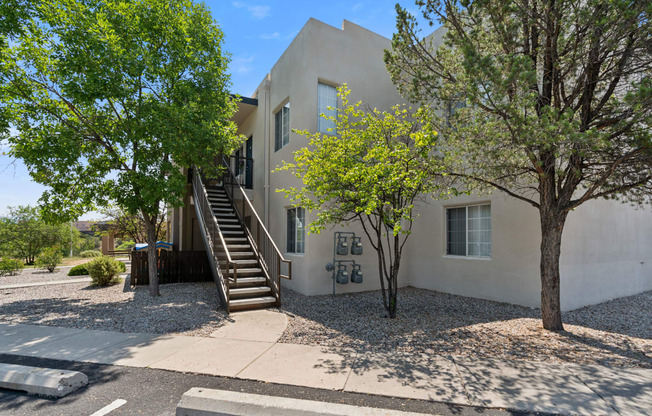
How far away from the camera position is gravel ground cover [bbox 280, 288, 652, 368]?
4.93 m

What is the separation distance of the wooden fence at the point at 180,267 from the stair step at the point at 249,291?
478cm

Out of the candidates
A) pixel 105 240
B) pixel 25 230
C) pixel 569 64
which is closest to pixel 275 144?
pixel 569 64

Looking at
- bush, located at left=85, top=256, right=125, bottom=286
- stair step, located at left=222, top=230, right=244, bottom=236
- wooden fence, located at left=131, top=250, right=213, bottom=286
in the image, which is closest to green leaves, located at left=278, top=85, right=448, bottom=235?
stair step, located at left=222, top=230, right=244, bottom=236

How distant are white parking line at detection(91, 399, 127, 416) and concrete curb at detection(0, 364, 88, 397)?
0.72 m

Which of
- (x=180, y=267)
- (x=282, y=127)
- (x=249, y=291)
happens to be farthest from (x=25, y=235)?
(x=249, y=291)

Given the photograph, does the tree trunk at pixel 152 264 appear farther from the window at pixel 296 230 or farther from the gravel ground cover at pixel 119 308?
the window at pixel 296 230

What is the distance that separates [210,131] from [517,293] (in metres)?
8.64

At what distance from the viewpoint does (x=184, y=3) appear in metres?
8.80

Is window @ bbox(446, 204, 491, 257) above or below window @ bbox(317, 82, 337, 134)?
below

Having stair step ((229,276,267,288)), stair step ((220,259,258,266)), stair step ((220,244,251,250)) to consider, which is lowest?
stair step ((229,276,267,288))

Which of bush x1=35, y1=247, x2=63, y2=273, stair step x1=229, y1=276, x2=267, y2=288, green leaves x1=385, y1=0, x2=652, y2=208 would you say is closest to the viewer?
green leaves x1=385, y1=0, x2=652, y2=208

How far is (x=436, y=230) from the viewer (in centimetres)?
998

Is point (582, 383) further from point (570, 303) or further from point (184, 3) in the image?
point (184, 3)

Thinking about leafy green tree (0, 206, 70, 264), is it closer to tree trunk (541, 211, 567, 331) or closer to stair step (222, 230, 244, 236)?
stair step (222, 230, 244, 236)
